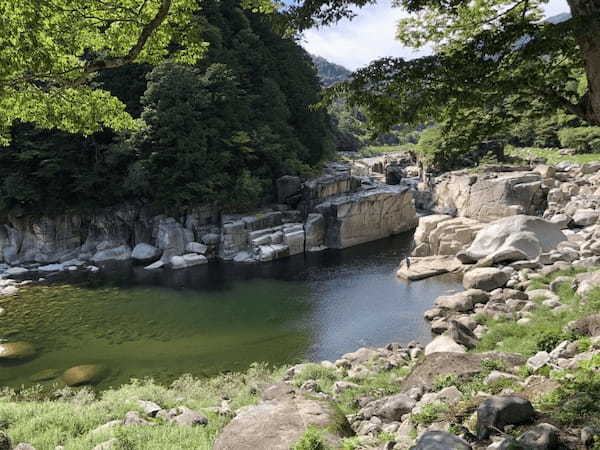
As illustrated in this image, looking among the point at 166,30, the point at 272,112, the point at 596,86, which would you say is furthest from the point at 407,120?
the point at 272,112

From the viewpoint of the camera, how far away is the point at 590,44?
480 cm

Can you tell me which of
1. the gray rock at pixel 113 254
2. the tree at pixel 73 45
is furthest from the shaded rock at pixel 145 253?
the tree at pixel 73 45

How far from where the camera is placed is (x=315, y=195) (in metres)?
34.8

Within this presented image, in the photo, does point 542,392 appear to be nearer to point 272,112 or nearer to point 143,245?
point 143,245

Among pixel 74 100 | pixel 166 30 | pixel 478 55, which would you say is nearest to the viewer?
pixel 478 55

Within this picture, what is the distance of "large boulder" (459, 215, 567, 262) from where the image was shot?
58.5ft

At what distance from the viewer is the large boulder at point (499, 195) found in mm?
26453

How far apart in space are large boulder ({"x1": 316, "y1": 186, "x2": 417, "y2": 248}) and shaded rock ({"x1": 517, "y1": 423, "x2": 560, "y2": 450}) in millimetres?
27674

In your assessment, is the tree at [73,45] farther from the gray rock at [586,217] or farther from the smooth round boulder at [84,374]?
the gray rock at [586,217]

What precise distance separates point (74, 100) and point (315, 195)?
27.1 meters

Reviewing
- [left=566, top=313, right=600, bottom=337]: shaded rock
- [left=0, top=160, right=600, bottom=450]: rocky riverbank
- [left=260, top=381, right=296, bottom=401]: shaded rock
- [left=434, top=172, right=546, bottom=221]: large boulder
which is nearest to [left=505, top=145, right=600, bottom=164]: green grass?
[left=434, top=172, right=546, bottom=221]: large boulder

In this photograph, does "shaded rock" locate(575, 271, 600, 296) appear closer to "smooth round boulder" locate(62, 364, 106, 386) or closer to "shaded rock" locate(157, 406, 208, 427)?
"shaded rock" locate(157, 406, 208, 427)

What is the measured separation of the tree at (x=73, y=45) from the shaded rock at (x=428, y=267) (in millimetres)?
16319

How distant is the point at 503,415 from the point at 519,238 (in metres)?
15.4
